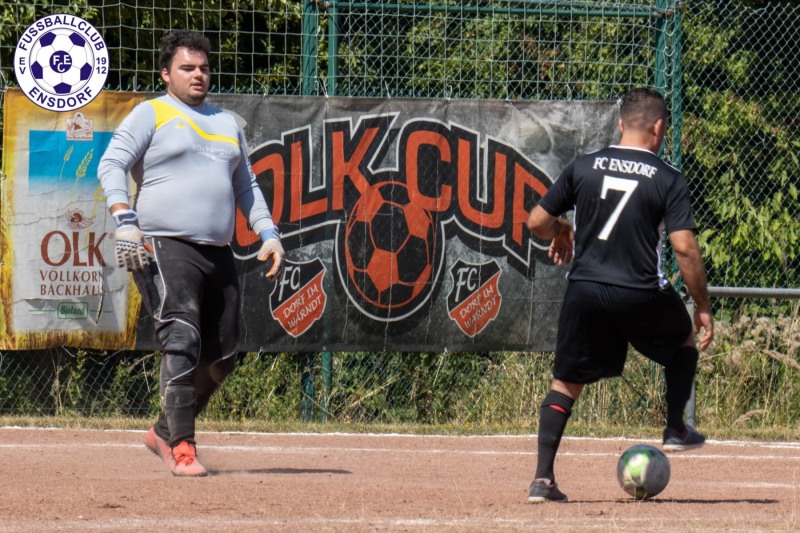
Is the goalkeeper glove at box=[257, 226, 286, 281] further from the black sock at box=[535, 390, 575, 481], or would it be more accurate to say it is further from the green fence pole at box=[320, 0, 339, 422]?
the green fence pole at box=[320, 0, 339, 422]

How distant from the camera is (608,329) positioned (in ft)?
18.2

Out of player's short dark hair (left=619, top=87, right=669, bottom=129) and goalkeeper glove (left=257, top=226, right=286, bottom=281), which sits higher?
player's short dark hair (left=619, top=87, right=669, bottom=129)

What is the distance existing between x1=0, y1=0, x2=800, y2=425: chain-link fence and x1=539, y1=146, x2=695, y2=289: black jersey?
4.29 metres

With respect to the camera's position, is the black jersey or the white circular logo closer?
the black jersey

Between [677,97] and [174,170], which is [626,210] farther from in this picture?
[677,97]

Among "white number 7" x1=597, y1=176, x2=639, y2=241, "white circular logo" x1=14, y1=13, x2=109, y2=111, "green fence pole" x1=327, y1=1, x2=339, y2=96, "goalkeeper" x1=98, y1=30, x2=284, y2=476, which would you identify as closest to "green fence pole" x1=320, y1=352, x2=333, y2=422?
"green fence pole" x1=327, y1=1, x2=339, y2=96

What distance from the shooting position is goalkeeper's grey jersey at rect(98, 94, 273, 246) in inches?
239

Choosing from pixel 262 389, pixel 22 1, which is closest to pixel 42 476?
pixel 262 389

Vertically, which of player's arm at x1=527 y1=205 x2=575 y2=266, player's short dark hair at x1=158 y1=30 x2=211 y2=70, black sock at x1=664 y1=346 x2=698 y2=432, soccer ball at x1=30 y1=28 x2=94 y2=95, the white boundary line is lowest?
the white boundary line

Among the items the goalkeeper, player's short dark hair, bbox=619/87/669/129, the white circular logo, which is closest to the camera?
player's short dark hair, bbox=619/87/669/129

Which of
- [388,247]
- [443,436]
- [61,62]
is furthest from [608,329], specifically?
[61,62]

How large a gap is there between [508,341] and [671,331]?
4.15 metres

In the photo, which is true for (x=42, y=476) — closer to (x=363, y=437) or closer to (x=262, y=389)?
(x=363, y=437)

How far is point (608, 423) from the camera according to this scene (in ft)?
31.7
